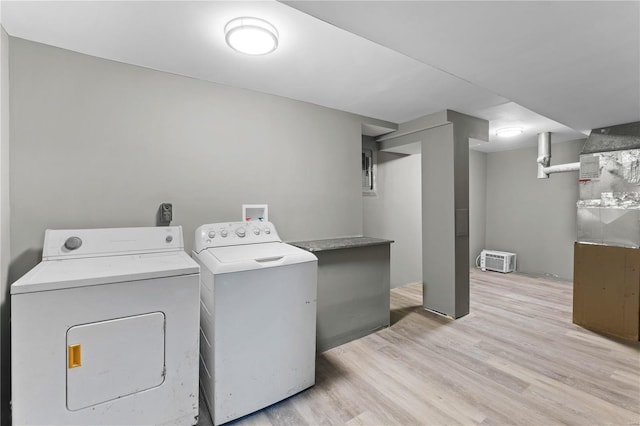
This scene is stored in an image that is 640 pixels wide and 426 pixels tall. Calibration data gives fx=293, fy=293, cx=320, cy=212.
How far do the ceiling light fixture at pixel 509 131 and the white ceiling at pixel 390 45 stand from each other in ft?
4.07

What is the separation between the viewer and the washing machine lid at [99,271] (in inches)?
50.6

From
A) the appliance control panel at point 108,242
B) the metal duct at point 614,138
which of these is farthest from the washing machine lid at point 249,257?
the metal duct at point 614,138

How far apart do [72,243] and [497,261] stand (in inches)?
236

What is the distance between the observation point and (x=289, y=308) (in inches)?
73.6

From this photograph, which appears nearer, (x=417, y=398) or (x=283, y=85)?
(x=417, y=398)

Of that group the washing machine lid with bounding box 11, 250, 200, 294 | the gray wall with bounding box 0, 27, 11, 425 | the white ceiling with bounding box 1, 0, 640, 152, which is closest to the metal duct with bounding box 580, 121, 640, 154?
the white ceiling with bounding box 1, 0, 640, 152

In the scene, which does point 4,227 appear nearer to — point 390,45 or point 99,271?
point 99,271

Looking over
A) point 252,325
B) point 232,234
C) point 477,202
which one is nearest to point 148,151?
point 232,234

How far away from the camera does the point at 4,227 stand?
163cm

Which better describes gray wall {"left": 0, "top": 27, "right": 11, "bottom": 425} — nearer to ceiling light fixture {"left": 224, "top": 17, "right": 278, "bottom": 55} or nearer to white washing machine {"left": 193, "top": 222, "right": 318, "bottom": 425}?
white washing machine {"left": 193, "top": 222, "right": 318, "bottom": 425}

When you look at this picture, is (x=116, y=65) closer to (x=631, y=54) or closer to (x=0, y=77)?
(x=0, y=77)

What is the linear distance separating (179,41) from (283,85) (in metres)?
0.87

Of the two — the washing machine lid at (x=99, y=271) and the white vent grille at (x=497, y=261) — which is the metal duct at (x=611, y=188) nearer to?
the white vent grille at (x=497, y=261)

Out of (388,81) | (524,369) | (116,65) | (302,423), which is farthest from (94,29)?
(524,369)
